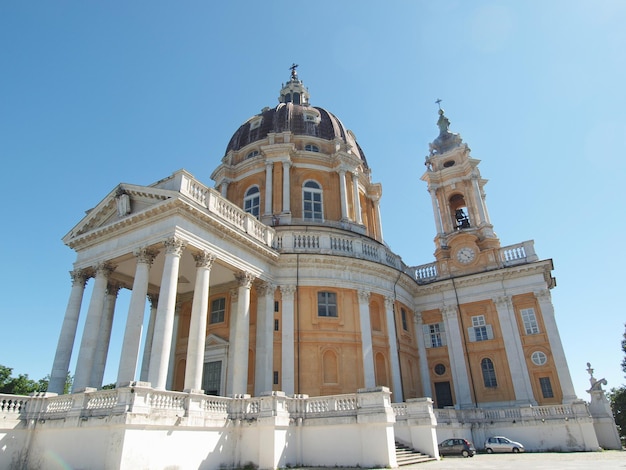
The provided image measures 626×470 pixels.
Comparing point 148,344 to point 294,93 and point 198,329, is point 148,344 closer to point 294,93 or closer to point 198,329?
point 198,329

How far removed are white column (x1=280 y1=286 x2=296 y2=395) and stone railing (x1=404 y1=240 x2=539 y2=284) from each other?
32.7ft

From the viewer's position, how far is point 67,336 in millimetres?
16688

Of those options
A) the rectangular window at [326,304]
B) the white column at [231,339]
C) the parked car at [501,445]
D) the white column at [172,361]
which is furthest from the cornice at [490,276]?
the white column at [172,361]

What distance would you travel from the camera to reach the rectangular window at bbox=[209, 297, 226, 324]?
68.2ft

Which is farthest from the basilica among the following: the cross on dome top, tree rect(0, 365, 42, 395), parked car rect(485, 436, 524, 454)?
tree rect(0, 365, 42, 395)

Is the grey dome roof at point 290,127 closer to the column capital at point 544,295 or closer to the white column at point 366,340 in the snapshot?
the white column at point 366,340

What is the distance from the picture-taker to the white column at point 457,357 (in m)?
23.3

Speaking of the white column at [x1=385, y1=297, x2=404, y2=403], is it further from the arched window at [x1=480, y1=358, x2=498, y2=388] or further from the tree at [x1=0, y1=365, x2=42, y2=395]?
the tree at [x1=0, y1=365, x2=42, y2=395]

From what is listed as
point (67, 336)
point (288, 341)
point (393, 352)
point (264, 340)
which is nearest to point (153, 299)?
point (67, 336)

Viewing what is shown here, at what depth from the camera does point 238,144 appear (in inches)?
1176

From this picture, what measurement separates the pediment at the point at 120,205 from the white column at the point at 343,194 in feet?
40.6

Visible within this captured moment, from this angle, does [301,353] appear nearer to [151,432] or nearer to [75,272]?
[151,432]

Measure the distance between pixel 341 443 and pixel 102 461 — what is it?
22.9ft

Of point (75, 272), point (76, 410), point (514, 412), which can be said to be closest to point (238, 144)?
point (75, 272)
